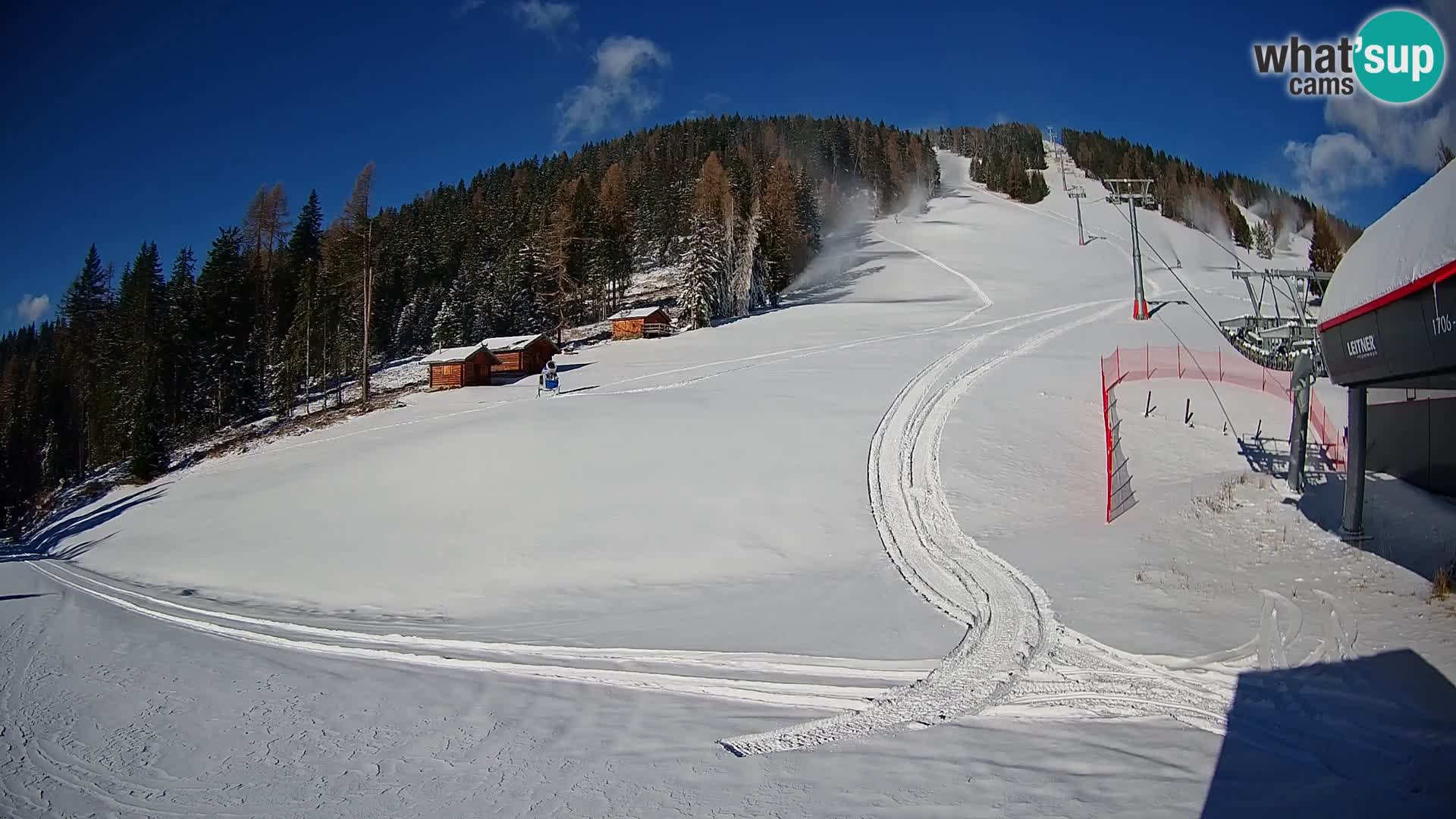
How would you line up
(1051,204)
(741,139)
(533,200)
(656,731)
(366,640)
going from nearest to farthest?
(656,731), (366,640), (533,200), (1051,204), (741,139)

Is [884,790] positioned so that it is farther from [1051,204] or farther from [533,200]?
[1051,204]

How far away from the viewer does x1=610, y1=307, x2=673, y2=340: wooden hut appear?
49656 millimetres

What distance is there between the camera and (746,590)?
38.3 ft

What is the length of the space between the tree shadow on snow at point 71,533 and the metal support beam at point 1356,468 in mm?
29931

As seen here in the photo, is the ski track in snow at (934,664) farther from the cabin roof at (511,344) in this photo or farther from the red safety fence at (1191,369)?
the cabin roof at (511,344)

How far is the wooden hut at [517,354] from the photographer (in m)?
43.4

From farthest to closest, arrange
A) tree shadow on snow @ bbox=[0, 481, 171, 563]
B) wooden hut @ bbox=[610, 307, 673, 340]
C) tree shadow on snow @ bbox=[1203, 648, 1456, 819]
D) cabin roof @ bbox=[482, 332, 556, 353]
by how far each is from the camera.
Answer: wooden hut @ bbox=[610, 307, 673, 340] → cabin roof @ bbox=[482, 332, 556, 353] → tree shadow on snow @ bbox=[0, 481, 171, 563] → tree shadow on snow @ bbox=[1203, 648, 1456, 819]

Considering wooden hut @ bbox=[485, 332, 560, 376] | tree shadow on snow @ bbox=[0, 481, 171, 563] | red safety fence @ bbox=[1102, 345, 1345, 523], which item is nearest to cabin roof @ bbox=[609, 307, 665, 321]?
wooden hut @ bbox=[485, 332, 560, 376]

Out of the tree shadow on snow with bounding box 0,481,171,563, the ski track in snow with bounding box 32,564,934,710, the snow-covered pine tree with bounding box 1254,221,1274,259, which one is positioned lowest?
the tree shadow on snow with bounding box 0,481,171,563

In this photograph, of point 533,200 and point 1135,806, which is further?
point 533,200

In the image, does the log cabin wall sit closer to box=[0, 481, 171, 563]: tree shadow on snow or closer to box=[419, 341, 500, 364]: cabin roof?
box=[419, 341, 500, 364]: cabin roof

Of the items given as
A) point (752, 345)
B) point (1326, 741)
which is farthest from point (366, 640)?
point (752, 345)

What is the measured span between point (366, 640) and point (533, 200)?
7223 cm

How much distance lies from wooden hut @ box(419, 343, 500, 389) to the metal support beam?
37.2 meters
